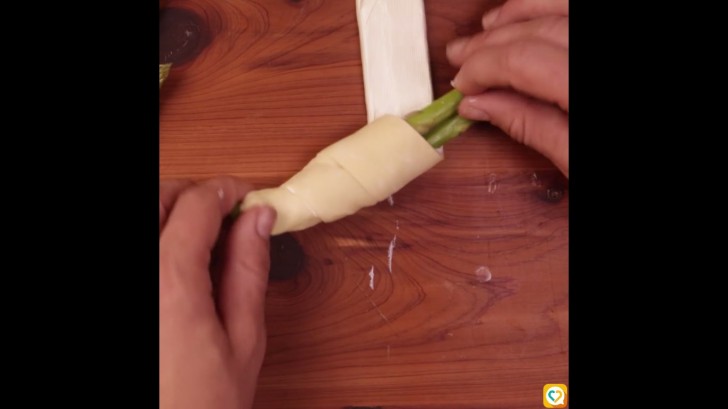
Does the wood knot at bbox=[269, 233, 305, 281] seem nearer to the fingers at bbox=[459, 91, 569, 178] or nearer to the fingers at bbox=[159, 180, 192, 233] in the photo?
the fingers at bbox=[159, 180, 192, 233]

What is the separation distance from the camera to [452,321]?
738 millimetres

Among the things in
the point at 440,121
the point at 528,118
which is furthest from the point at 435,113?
the point at 528,118

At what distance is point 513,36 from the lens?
705mm

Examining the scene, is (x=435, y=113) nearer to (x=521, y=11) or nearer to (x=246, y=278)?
(x=521, y=11)

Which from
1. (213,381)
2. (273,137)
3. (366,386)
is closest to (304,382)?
(366,386)

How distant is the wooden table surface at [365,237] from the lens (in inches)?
28.7

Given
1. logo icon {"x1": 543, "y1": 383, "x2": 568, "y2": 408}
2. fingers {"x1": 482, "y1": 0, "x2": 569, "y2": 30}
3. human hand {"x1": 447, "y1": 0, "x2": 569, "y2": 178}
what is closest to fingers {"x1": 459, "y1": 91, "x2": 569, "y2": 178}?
human hand {"x1": 447, "y1": 0, "x2": 569, "y2": 178}

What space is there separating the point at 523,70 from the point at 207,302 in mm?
435

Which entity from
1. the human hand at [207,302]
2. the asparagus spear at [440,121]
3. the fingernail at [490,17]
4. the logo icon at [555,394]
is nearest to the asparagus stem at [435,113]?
the asparagus spear at [440,121]

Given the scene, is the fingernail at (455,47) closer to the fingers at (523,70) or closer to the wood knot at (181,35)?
the fingers at (523,70)

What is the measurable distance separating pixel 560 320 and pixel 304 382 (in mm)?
346

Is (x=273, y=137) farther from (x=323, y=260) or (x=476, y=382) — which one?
(x=476, y=382)

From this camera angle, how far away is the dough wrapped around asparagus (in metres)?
0.67

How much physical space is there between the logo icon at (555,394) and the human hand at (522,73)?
11.1 inches
